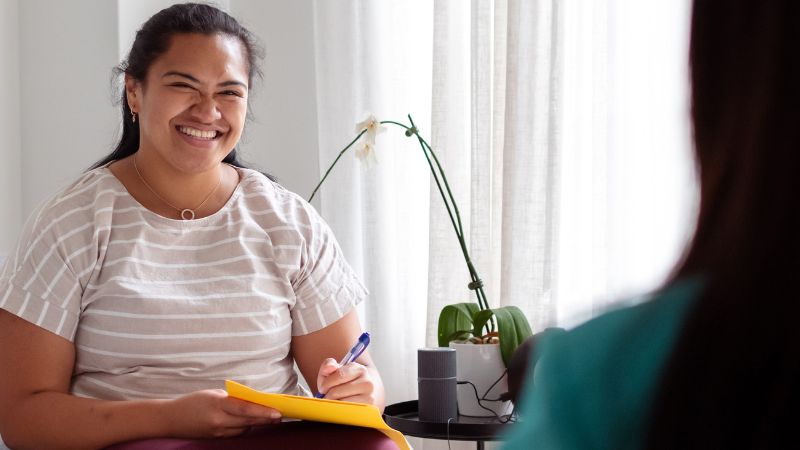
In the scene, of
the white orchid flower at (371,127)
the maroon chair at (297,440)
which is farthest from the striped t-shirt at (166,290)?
the white orchid flower at (371,127)

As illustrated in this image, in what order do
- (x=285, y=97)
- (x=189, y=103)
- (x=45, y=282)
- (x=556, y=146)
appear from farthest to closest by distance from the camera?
1. (x=285, y=97)
2. (x=556, y=146)
3. (x=189, y=103)
4. (x=45, y=282)

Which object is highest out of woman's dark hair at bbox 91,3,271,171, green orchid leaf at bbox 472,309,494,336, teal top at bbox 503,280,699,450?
woman's dark hair at bbox 91,3,271,171

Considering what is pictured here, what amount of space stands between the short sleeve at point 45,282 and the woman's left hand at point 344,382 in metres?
0.42

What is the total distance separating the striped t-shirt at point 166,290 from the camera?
5.34 ft

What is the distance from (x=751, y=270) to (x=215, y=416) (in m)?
1.10

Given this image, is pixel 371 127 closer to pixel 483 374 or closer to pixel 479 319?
pixel 479 319

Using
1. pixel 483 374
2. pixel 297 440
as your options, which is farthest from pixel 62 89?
pixel 297 440

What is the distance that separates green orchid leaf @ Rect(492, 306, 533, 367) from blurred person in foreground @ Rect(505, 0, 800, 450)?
1.38 metres

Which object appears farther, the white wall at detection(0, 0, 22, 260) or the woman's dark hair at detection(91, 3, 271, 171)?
the white wall at detection(0, 0, 22, 260)

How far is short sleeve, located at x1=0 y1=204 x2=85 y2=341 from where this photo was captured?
157 cm

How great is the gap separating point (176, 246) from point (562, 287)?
0.87m

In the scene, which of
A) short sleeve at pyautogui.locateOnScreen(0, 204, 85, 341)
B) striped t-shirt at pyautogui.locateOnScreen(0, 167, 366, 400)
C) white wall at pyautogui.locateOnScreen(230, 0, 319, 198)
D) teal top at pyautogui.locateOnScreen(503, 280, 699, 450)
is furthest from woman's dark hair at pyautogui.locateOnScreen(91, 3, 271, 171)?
teal top at pyautogui.locateOnScreen(503, 280, 699, 450)

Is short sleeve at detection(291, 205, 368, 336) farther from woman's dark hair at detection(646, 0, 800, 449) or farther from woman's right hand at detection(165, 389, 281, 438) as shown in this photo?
woman's dark hair at detection(646, 0, 800, 449)

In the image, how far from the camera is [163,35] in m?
1.79
